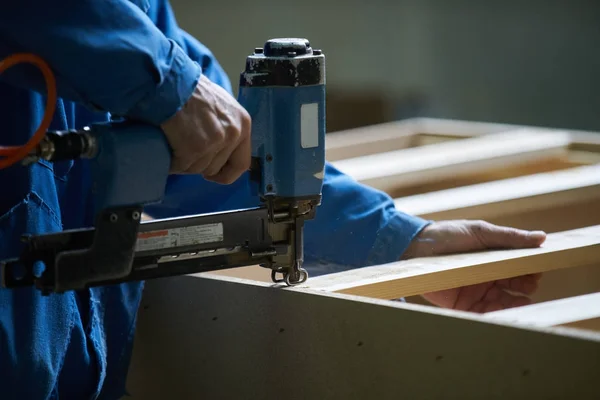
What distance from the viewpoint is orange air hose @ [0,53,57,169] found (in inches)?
44.0

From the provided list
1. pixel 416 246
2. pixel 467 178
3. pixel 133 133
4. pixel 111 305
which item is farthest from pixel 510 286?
pixel 133 133

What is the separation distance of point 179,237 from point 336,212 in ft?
1.71

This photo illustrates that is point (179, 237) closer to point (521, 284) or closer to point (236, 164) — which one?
point (236, 164)

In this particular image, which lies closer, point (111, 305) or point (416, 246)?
point (111, 305)

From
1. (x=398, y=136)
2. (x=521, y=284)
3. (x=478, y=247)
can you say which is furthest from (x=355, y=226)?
(x=398, y=136)

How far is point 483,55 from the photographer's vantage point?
5.49m

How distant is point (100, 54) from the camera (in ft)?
3.70

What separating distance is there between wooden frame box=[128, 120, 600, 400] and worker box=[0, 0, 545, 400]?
7 cm

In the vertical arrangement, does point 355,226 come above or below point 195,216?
below

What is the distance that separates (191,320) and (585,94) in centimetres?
425

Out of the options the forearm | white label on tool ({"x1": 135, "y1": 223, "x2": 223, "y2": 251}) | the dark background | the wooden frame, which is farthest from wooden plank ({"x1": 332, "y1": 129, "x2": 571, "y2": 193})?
the dark background

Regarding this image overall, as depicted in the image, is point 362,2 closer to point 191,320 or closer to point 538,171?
point 538,171

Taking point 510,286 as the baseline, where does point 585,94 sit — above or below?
below

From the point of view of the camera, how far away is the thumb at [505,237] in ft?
5.57
